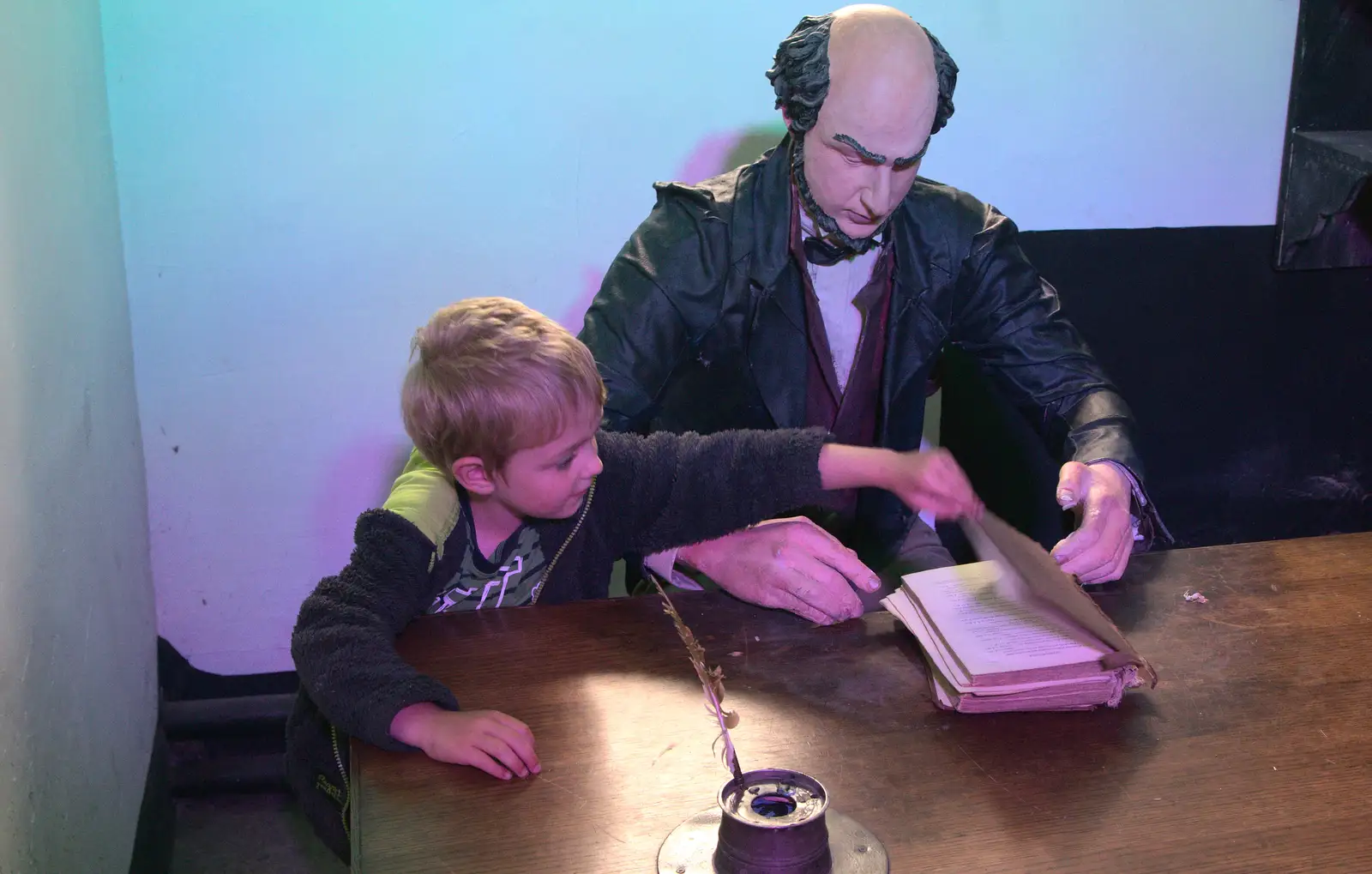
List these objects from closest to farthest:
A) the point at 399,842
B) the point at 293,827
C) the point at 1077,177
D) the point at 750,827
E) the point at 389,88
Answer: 1. the point at 750,827
2. the point at 399,842
3. the point at 389,88
4. the point at 293,827
5. the point at 1077,177

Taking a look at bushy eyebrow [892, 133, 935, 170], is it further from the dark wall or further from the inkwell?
the dark wall

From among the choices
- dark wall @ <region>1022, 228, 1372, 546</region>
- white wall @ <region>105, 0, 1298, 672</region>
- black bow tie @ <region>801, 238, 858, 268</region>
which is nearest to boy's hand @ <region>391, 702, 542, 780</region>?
black bow tie @ <region>801, 238, 858, 268</region>

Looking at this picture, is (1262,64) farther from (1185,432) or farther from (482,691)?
(482,691)

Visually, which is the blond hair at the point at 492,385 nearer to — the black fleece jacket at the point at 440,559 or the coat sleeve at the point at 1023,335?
the black fleece jacket at the point at 440,559

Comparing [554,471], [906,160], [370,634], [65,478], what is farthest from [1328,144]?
[65,478]

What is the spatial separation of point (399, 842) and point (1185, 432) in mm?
2685

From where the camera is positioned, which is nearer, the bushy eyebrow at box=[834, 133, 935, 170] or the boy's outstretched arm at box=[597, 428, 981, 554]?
the boy's outstretched arm at box=[597, 428, 981, 554]

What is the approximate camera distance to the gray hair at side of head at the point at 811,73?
193 cm

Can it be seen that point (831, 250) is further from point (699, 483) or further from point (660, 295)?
point (699, 483)

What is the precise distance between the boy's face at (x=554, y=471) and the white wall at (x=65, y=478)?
0.62 m

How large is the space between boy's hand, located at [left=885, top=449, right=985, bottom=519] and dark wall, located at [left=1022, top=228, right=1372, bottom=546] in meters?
1.52

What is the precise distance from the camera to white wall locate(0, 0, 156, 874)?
1.54 meters

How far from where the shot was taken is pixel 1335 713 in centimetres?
137

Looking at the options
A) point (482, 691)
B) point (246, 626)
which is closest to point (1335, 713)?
point (482, 691)
